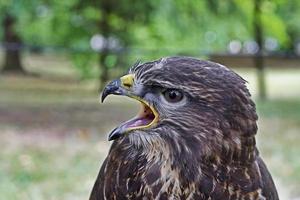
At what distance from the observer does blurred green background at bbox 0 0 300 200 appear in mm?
7449

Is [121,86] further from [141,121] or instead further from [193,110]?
[193,110]

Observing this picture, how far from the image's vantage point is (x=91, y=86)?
2166cm

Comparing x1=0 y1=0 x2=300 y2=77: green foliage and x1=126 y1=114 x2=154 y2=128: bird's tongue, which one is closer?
x1=126 y1=114 x2=154 y2=128: bird's tongue

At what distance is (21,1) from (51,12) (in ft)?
16.9

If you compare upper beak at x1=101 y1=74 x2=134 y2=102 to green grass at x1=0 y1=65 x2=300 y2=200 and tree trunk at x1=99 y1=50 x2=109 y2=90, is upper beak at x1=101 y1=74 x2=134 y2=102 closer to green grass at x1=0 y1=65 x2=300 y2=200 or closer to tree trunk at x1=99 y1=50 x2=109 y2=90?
green grass at x1=0 y1=65 x2=300 y2=200

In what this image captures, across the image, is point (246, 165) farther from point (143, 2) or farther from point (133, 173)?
point (143, 2)

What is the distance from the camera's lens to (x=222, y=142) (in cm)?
255

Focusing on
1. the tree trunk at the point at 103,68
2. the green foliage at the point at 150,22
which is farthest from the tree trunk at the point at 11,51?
the tree trunk at the point at 103,68

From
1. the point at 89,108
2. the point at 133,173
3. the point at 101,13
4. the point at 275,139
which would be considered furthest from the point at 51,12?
the point at 133,173

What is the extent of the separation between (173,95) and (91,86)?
1920 centimetres

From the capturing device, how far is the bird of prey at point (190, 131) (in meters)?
2.54

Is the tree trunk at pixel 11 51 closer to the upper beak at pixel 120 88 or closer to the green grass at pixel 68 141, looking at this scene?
the green grass at pixel 68 141

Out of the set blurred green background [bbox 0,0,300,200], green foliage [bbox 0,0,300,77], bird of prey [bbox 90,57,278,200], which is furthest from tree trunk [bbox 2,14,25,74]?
bird of prey [bbox 90,57,278,200]

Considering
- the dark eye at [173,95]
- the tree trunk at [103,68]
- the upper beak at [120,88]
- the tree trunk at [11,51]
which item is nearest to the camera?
the dark eye at [173,95]
